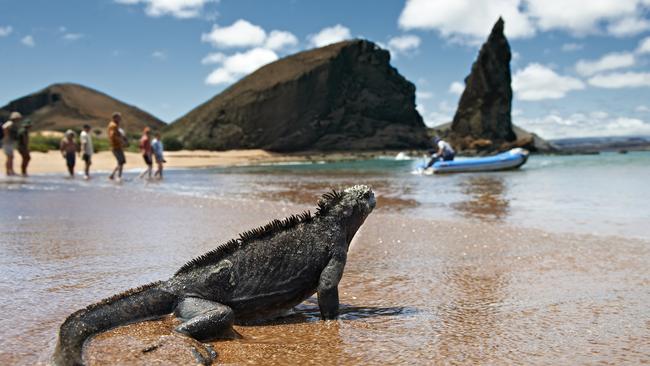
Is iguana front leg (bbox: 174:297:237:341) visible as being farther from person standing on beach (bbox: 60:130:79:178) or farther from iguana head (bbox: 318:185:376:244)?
person standing on beach (bbox: 60:130:79:178)

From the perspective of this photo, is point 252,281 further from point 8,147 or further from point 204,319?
point 8,147

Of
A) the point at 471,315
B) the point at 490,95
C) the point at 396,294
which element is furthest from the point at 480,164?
the point at 490,95

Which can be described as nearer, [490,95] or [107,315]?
[107,315]

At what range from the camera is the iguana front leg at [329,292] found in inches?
161

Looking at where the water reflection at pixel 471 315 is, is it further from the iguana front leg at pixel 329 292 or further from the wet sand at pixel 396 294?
the iguana front leg at pixel 329 292

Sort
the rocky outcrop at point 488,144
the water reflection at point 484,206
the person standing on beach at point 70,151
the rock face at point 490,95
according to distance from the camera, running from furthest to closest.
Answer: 1. the rock face at point 490,95
2. the rocky outcrop at point 488,144
3. the person standing on beach at point 70,151
4. the water reflection at point 484,206

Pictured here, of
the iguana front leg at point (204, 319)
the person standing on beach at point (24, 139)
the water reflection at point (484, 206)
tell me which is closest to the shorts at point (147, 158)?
the person standing on beach at point (24, 139)

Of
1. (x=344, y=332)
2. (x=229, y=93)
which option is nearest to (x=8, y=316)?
(x=344, y=332)

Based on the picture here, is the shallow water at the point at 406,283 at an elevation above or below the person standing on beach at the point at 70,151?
below

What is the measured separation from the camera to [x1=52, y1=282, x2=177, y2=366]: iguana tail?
2.98 meters

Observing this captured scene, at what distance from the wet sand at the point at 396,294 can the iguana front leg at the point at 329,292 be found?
11 cm

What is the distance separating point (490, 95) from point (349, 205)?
9612 cm

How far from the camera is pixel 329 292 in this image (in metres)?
4.09

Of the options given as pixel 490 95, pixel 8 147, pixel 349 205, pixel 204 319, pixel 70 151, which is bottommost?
pixel 204 319
